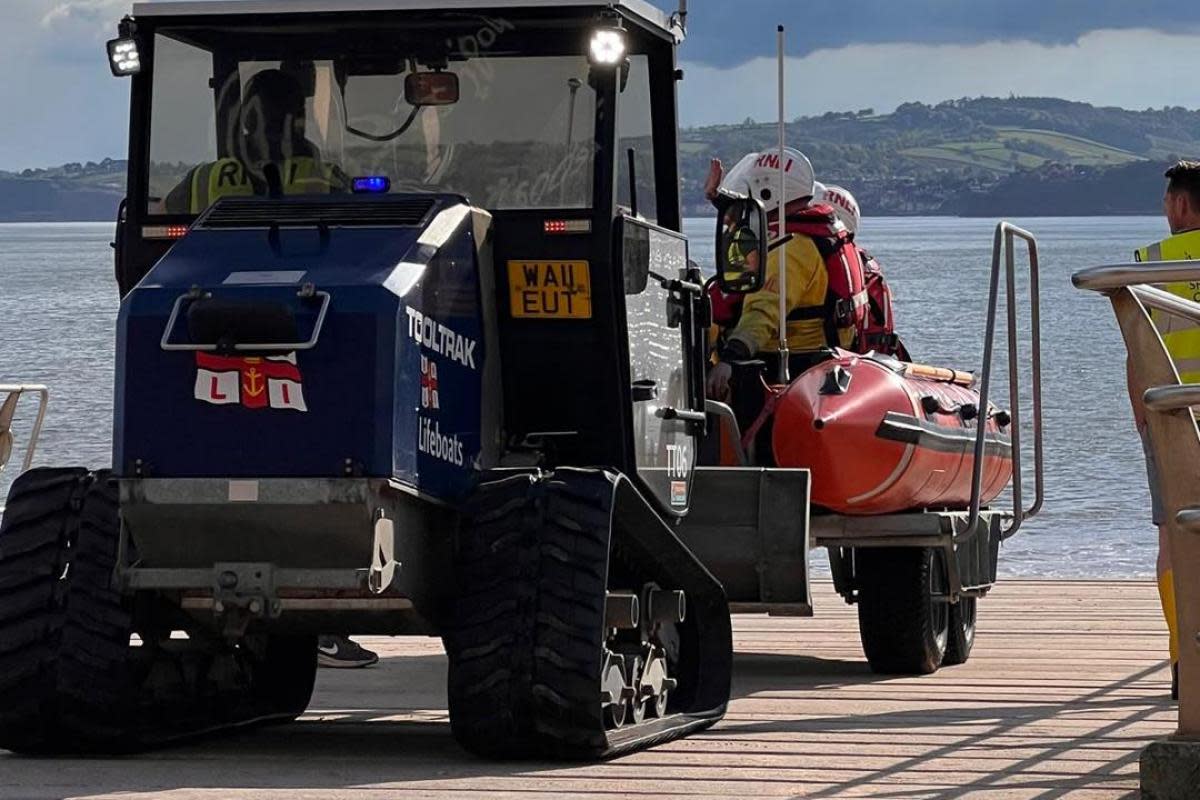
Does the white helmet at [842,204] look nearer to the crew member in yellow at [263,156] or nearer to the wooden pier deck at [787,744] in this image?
the wooden pier deck at [787,744]

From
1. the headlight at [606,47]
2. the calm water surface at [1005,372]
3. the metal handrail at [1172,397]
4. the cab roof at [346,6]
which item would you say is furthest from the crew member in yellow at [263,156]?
the calm water surface at [1005,372]

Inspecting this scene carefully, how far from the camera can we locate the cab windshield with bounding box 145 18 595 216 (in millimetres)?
7770

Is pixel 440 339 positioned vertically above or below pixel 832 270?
below

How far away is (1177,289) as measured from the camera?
28.7 ft

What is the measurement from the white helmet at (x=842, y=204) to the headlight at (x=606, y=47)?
12.7 feet

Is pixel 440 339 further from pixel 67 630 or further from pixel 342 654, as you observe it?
pixel 342 654

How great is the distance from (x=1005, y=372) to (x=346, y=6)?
35007 mm

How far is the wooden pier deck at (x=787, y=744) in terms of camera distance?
271 inches

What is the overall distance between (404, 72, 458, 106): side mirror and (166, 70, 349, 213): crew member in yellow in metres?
0.31

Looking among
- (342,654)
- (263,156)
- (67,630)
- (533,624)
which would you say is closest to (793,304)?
(342,654)

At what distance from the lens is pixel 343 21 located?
7.86m

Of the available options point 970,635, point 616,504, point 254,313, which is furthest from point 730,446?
point 254,313

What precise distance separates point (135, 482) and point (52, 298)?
59989 mm

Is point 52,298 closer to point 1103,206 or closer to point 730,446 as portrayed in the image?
point 730,446
